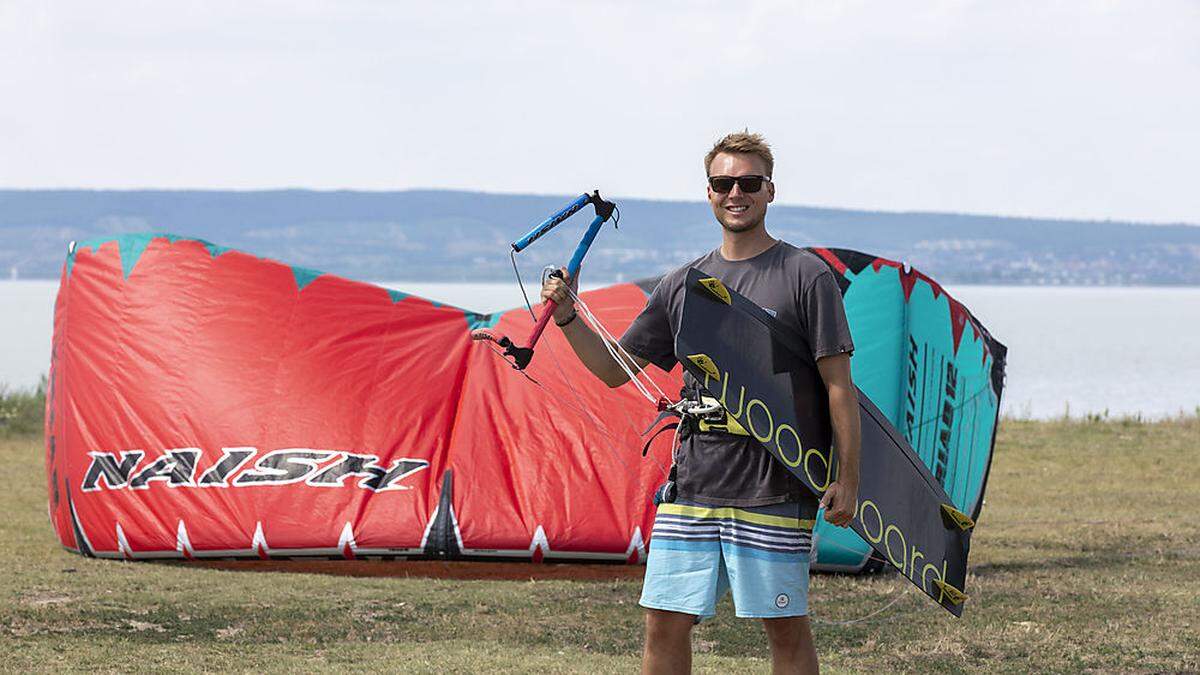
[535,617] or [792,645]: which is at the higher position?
[792,645]

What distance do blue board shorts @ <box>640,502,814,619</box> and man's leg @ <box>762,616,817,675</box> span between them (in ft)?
0.10

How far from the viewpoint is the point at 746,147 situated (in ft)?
15.3

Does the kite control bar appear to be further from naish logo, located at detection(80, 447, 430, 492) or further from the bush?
the bush

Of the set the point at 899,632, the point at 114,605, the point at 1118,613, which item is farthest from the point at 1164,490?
the point at 114,605

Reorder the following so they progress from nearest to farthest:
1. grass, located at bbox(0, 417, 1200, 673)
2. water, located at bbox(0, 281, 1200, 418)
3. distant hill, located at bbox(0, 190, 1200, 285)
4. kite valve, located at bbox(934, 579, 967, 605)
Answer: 1. kite valve, located at bbox(934, 579, 967, 605)
2. grass, located at bbox(0, 417, 1200, 673)
3. water, located at bbox(0, 281, 1200, 418)
4. distant hill, located at bbox(0, 190, 1200, 285)

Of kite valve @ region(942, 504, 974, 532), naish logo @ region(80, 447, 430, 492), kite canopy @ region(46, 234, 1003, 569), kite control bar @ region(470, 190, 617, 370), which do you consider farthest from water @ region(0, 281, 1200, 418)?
kite control bar @ region(470, 190, 617, 370)

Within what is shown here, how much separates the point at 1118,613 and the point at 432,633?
3.08 m

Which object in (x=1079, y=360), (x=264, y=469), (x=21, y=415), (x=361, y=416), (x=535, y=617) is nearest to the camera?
(x=535, y=617)

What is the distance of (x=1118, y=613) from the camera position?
24.7ft

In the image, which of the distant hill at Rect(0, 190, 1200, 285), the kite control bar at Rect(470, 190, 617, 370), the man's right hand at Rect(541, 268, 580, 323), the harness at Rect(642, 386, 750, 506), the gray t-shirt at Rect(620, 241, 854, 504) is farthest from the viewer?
the distant hill at Rect(0, 190, 1200, 285)

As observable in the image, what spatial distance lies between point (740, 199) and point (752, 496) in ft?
2.67

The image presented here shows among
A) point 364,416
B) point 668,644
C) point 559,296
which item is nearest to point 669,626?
point 668,644

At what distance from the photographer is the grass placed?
21.3 ft

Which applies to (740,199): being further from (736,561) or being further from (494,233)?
(494,233)
